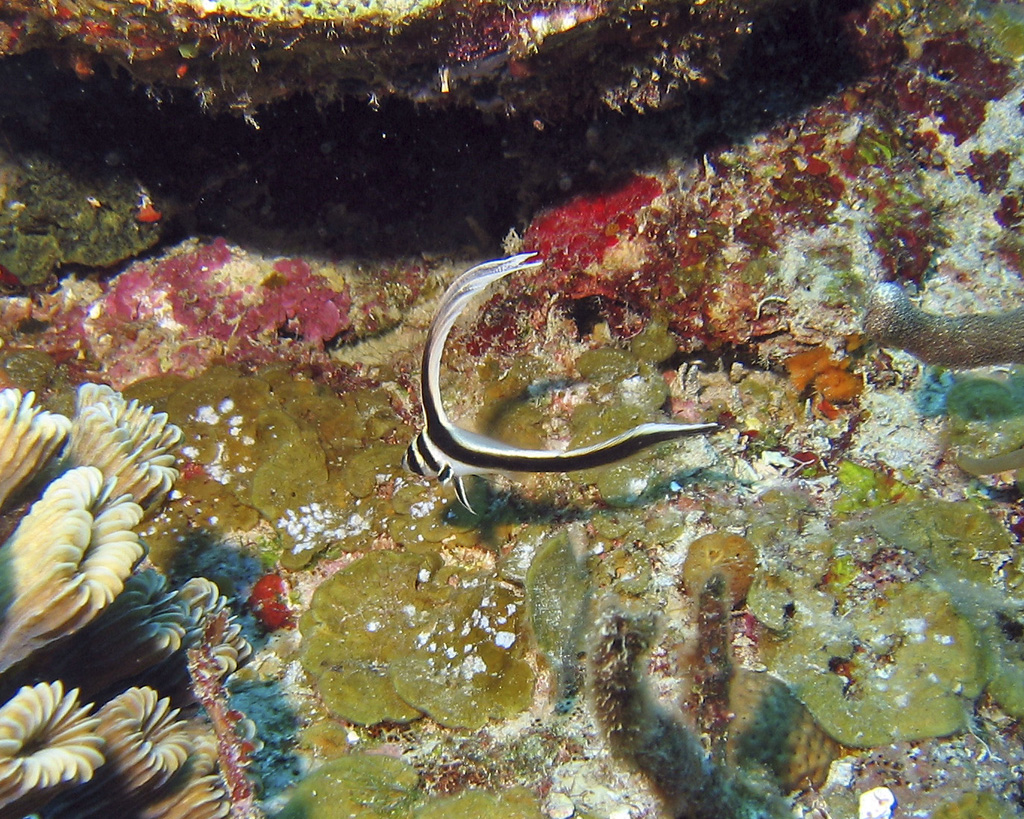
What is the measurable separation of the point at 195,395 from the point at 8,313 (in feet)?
6.71

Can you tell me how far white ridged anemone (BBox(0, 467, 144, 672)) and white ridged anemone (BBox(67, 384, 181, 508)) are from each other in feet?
1.28

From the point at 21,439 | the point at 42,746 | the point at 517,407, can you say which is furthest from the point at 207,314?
the point at 42,746

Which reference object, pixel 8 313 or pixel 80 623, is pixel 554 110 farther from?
pixel 8 313

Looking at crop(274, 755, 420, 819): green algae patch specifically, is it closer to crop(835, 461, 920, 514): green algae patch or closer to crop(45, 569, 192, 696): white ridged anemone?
crop(45, 569, 192, 696): white ridged anemone

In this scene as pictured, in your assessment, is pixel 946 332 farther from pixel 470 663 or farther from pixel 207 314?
pixel 207 314

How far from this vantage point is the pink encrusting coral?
Result: 470 cm

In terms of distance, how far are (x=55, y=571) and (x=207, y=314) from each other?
3269 millimetres

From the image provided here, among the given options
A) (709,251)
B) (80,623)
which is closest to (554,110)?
(709,251)

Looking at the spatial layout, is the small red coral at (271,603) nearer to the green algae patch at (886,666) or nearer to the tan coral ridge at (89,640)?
the tan coral ridge at (89,640)

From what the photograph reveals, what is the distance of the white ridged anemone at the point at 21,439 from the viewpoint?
2094 millimetres

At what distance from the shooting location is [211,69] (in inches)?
115

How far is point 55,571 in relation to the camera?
1.88 metres

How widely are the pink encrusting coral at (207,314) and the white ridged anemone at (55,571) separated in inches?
110

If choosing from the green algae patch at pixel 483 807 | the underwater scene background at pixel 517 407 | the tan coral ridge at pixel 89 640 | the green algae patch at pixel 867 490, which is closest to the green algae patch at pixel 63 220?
the underwater scene background at pixel 517 407
